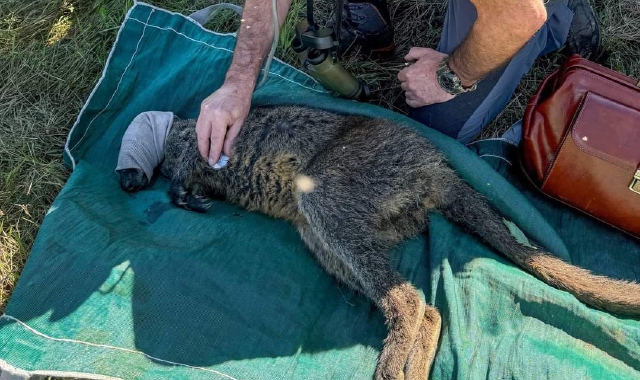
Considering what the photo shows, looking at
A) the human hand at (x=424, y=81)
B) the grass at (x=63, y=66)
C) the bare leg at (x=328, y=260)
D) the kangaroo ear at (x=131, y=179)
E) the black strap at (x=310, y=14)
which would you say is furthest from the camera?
the grass at (x=63, y=66)

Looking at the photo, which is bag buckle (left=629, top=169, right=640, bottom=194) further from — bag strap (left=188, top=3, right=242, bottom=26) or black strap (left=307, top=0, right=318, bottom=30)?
bag strap (left=188, top=3, right=242, bottom=26)

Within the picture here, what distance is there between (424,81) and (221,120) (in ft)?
5.08

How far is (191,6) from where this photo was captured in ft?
17.6

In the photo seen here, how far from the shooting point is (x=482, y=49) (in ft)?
10.9

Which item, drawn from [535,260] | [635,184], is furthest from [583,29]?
[535,260]

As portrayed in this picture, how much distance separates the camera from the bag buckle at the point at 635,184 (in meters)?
3.28

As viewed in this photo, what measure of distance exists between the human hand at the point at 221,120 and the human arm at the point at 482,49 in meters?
1.30

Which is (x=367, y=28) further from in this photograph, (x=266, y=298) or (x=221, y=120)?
(x=266, y=298)

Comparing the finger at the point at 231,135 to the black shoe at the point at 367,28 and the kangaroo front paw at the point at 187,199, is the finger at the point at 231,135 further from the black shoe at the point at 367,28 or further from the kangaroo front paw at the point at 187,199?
the black shoe at the point at 367,28

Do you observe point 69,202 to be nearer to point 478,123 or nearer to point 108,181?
point 108,181

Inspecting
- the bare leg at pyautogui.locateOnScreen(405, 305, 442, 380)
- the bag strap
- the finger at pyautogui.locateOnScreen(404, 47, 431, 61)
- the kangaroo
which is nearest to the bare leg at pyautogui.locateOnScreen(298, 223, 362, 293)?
the kangaroo

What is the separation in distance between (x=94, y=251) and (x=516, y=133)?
326 centimetres

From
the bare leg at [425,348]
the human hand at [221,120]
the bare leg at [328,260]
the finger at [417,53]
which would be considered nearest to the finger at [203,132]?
the human hand at [221,120]

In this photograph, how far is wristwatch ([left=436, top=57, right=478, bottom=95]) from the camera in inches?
148
